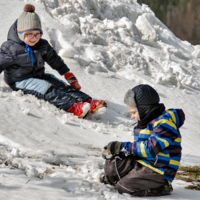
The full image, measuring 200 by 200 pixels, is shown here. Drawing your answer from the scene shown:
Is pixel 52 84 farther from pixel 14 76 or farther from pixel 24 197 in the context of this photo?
pixel 24 197

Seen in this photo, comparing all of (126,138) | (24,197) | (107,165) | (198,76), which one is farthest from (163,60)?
(24,197)

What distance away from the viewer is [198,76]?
725 centimetres

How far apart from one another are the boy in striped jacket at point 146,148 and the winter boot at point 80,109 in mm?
1484

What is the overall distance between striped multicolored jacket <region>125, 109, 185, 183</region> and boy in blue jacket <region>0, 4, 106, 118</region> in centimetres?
163

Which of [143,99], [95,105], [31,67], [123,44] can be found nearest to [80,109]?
[95,105]

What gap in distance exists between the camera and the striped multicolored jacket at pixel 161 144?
2.02 metres

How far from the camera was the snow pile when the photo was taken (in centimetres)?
620

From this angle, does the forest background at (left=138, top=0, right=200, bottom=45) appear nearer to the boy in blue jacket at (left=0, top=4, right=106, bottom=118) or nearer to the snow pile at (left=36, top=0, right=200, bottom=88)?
the snow pile at (left=36, top=0, right=200, bottom=88)

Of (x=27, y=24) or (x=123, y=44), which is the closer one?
(x=27, y=24)

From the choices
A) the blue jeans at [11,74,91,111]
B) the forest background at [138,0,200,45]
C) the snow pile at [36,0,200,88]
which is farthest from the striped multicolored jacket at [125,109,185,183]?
the forest background at [138,0,200,45]

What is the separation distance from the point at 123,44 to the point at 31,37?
373 cm

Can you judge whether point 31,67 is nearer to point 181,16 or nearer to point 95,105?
point 95,105

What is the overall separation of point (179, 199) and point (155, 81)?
4284mm

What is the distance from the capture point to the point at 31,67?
3.92 metres
